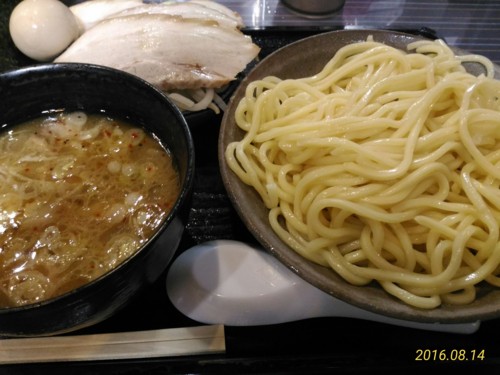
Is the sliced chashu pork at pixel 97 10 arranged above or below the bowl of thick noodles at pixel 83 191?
above

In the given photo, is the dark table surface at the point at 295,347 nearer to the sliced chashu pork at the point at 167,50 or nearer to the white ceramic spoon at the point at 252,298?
the white ceramic spoon at the point at 252,298

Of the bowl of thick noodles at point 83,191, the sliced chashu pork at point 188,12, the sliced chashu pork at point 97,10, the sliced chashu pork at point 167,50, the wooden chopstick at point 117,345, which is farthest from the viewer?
the sliced chashu pork at point 97,10

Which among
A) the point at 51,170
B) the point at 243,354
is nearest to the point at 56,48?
the point at 51,170

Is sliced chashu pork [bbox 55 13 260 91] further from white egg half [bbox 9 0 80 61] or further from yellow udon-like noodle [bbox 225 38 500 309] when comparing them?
yellow udon-like noodle [bbox 225 38 500 309]

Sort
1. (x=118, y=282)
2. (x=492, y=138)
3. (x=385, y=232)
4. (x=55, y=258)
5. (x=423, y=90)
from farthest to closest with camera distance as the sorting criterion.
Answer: (x=423, y=90) < (x=492, y=138) < (x=385, y=232) < (x=55, y=258) < (x=118, y=282)

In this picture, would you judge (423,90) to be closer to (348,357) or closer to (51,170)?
(348,357)

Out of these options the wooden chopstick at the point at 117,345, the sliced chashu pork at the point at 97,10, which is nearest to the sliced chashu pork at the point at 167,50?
the sliced chashu pork at the point at 97,10

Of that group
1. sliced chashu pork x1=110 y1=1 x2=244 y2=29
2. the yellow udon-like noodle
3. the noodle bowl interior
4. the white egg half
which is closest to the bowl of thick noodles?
the noodle bowl interior
